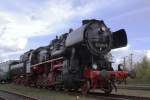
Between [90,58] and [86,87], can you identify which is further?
[90,58]

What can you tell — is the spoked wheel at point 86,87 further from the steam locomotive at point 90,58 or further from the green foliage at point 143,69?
the green foliage at point 143,69

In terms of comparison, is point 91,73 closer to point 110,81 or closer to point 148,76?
point 110,81

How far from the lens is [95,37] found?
23359 millimetres

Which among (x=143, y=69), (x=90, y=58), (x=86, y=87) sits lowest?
(x=86, y=87)

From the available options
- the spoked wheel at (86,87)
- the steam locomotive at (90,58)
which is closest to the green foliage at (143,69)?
the steam locomotive at (90,58)

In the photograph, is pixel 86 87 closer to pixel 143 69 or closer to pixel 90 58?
pixel 90 58

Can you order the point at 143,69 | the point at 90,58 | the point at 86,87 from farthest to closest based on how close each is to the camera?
the point at 143,69 → the point at 90,58 → the point at 86,87

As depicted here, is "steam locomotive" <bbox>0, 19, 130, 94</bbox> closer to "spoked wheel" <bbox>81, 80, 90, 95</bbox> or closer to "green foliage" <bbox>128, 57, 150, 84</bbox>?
"spoked wheel" <bbox>81, 80, 90, 95</bbox>

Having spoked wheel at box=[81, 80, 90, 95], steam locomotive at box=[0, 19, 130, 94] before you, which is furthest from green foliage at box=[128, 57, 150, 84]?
spoked wheel at box=[81, 80, 90, 95]

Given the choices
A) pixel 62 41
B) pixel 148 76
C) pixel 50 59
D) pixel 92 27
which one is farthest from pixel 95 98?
pixel 148 76

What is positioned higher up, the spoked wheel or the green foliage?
the green foliage

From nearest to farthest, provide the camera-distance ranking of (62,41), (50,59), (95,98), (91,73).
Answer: (95,98), (91,73), (62,41), (50,59)

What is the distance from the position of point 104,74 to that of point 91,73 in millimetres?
742

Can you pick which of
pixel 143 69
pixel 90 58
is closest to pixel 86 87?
pixel 90 58
